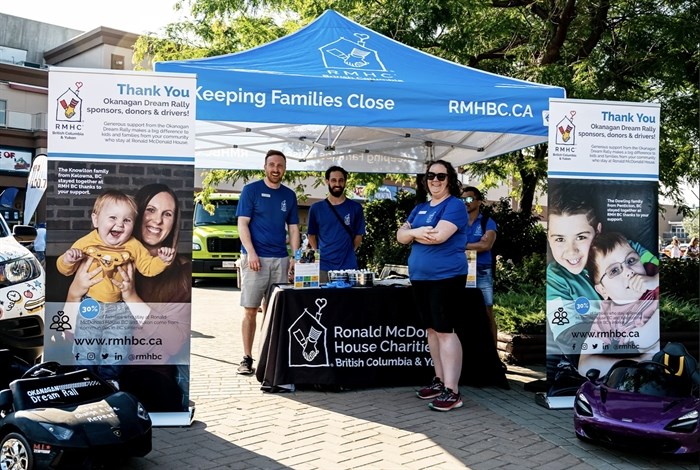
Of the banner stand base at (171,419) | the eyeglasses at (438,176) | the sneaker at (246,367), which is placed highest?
the eyeglasses at (438,176)

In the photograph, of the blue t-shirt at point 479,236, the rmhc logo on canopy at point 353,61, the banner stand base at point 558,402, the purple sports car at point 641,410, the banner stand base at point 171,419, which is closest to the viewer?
the purple sports car at point 641,410

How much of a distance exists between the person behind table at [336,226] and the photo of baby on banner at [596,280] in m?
2.18

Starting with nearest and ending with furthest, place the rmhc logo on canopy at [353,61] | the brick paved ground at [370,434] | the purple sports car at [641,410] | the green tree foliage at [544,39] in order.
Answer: the purple sports car at [641,410] < the brick paved ground at [370,434] < the rmhc logo on canopy at [353,61] < the green tree foliage at [544,39]

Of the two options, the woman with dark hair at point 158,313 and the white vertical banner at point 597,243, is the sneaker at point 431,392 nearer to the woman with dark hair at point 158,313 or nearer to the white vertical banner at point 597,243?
the white vertical banner at point 597,243

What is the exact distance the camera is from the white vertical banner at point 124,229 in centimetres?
493

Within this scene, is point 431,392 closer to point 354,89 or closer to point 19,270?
point 354,89

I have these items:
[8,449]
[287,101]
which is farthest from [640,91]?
[8,449]

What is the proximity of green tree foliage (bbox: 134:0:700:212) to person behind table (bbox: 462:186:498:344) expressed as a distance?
3348mm

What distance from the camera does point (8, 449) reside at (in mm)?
3717

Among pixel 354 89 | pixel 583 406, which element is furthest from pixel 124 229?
pixel 583 406

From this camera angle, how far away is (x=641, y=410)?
14.5ft

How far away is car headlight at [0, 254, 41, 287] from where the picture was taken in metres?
6.20

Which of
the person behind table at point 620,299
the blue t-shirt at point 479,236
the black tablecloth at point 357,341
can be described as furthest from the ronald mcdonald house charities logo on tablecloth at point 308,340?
the person behind table at point 620,299

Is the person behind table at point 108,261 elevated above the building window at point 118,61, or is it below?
below
